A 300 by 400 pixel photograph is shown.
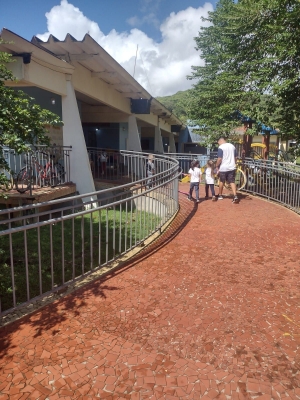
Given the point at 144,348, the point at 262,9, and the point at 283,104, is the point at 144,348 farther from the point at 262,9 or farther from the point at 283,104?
the point at 262,9

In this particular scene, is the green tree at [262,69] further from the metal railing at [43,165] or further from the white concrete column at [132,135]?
the metal railing at [43,165]

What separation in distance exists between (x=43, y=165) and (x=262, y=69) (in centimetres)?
724

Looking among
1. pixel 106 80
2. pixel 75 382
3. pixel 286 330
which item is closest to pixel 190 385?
pixel 75 382

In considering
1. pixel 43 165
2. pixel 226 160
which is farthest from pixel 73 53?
pixel 226 160

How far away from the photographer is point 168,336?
9.34 feet

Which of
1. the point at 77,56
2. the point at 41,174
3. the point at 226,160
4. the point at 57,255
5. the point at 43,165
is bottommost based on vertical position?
the point at 57,255

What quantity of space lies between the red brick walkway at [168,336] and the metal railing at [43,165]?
13.8 ft

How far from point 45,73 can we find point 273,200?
757 centimetres

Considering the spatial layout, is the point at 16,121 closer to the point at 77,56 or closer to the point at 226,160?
the point at 77,56

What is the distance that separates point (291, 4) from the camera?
333 inches

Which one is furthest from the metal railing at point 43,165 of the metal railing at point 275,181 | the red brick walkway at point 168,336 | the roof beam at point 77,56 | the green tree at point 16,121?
the metal railing at point 275,181

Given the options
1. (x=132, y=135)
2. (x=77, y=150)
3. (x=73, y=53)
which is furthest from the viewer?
(x=132, y=135)

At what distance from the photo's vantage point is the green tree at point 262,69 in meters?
8.64

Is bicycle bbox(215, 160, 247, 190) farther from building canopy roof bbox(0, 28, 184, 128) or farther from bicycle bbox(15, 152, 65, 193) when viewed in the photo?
bicycle bbox(15, 152, 65, 193)
